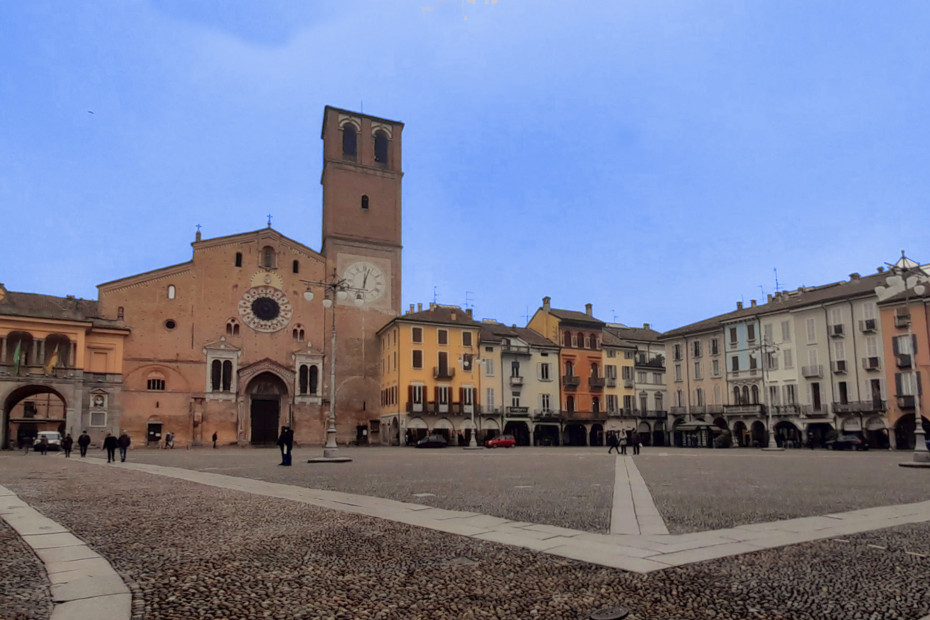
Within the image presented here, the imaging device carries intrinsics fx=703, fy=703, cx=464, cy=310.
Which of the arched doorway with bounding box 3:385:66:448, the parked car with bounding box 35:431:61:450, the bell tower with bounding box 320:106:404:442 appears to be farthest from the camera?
the arched doorway with bounding box 3:385:66:448

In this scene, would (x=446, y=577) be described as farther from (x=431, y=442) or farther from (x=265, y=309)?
(x=265, y=309)

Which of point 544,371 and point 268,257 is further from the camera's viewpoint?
point 544,371

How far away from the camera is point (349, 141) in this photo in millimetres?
62188

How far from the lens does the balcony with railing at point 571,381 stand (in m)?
63.8

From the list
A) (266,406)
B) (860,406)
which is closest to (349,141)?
(266,406)

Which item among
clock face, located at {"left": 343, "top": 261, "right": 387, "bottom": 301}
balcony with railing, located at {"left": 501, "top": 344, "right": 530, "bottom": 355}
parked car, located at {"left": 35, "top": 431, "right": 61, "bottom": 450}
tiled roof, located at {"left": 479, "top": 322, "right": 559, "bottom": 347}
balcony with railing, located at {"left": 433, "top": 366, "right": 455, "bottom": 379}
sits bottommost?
parked car, located at {"left": 35, "top": 431, "right": 61, "bottom": 450}

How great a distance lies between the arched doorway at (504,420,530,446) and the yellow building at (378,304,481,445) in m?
4.97

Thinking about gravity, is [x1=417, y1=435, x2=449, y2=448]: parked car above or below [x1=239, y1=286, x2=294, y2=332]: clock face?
below

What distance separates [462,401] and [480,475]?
40.4 m

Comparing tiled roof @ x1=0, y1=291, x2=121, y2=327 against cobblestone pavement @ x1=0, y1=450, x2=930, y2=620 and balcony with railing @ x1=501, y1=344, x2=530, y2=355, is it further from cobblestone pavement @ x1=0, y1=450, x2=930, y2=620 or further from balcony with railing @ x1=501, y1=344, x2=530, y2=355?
cobblestone pavement @ x1=0, y1=450, x2=930, y2=620

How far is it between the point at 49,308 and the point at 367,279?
78.6 feet

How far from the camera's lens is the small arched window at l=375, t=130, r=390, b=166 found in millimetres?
63062

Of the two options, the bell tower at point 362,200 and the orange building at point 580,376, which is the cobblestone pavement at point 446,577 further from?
the orange building at point 580,376

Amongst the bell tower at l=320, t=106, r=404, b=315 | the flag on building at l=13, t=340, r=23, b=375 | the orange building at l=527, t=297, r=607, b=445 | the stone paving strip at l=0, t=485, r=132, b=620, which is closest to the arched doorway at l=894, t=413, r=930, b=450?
the orange building at l=527, t=297, r=607, b=445
